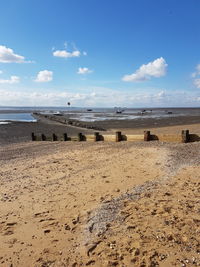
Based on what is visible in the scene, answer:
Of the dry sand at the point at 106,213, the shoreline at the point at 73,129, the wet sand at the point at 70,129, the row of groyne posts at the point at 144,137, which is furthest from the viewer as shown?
the wet sand at the point at 70,129

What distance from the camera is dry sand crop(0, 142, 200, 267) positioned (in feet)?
12.2

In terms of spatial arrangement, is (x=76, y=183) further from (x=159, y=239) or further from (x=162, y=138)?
(x=162, y=138)

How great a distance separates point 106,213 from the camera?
4.88 m

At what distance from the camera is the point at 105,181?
691 cm

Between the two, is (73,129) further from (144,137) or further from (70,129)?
(144,137)

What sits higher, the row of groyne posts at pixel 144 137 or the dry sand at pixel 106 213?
the row of groyne posts at pixel 144 137

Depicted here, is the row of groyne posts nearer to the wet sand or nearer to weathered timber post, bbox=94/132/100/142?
weathered timber post, bbox=94/132/100/142

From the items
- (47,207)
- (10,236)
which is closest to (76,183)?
(47,207)

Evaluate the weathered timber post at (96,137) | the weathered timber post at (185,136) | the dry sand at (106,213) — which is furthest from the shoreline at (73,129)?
the dry sand at (106,213)

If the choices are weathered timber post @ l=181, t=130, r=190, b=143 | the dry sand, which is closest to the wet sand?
weathered timber post @ l=181, t=130, r=190, b=143

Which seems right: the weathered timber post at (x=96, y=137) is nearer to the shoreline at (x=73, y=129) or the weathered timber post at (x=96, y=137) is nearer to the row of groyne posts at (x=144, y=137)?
the row of groyne posts at (x=144, y=137)

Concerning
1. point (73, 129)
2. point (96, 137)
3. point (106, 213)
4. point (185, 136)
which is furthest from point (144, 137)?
point (73, 129)

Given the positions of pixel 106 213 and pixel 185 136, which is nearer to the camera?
pixel 106 213

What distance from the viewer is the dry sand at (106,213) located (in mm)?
3705
